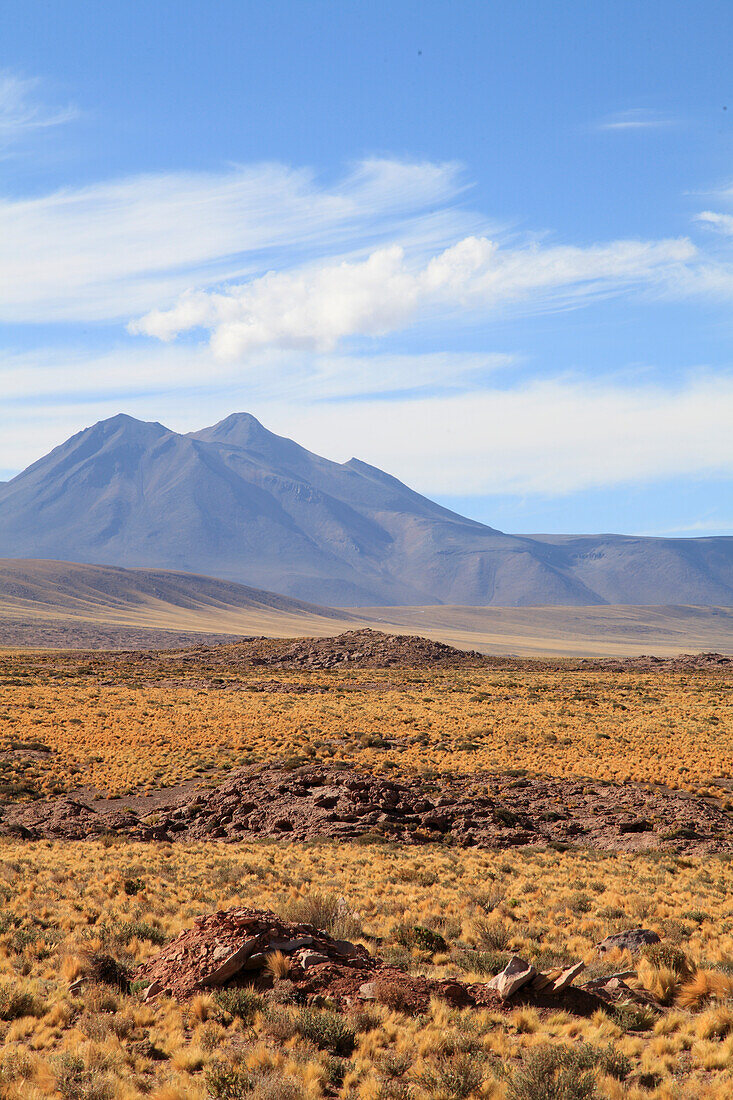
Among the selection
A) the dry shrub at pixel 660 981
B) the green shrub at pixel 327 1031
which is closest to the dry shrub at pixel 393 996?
the green shrub at pixel 327 1031

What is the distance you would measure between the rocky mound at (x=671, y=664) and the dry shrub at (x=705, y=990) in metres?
83.4

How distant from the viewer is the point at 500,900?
15.6m

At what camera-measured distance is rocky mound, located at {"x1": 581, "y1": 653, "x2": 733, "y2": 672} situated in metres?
89.6

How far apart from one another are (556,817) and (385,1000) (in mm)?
16985

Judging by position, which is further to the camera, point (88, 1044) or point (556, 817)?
point (556, 817)

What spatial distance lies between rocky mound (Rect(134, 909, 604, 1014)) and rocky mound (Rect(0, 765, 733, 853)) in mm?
12299

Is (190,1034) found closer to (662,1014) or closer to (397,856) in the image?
(662,1014)

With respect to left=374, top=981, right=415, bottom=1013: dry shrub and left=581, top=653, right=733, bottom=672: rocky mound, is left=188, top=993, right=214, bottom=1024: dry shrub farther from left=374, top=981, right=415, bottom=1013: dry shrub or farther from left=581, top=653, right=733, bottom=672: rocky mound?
left=581, top=653, right=733, bottom=672: rocky mound

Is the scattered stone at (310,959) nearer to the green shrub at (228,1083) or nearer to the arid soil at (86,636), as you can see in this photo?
the green shrub at (228,1083)

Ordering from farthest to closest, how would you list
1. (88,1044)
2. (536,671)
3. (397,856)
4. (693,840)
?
(536,671) → (693,840) → (397,856) → (88,1044)

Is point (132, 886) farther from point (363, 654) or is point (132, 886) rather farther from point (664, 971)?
point (363, 654)

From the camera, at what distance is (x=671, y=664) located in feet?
314

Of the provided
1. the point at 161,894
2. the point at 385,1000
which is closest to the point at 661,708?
the point at 161,894

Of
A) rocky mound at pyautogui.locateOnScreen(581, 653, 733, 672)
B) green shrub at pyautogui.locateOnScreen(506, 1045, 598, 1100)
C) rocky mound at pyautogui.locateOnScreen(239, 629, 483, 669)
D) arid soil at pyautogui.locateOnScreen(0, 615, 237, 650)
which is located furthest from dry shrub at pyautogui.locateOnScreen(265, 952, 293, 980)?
arid soil at pyautogui.locateOnScreen(0, 615, 237, 650)
